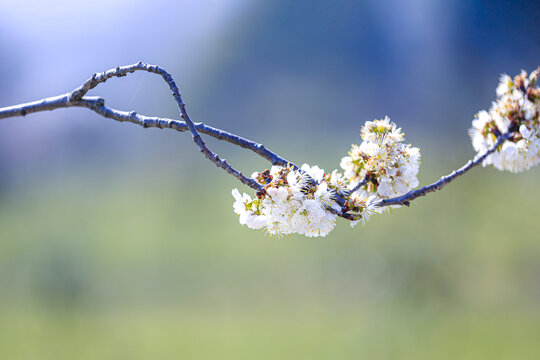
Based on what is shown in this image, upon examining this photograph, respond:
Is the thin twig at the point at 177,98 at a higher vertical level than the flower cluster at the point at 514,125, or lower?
lower

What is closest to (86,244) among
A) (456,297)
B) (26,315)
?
(26,315)

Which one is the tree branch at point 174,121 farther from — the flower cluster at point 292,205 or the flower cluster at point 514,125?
the flower cluster at point 514,125

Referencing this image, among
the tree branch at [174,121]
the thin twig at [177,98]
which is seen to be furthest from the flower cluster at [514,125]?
the thin twig at [177,98]

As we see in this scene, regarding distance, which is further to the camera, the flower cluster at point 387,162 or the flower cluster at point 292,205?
the flower cluster at point 387,162

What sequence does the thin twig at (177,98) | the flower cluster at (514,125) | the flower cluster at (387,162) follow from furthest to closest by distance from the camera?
the flower cluster at (514,125)
the flower cluster at (387,162)
the thin twig at (177,98)

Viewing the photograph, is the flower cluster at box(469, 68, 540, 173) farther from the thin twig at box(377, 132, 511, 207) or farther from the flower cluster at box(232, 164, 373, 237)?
the flower cluster at box(232, 164, 373, 237)

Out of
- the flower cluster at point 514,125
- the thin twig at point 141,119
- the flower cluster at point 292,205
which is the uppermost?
the flower cluster at point 514,125

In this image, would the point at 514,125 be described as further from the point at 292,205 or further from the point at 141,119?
the point at 141,119
